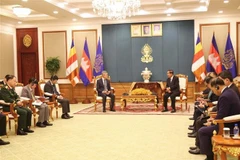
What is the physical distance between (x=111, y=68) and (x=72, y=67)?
1.55 metres

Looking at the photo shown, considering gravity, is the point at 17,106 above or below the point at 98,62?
below

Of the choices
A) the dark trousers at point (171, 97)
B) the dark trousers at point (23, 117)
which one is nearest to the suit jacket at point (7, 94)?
the dark trousers at point (23, 117)

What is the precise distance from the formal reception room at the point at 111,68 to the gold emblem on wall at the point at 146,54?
4cm

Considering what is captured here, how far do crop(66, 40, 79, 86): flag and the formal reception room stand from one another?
0.13 ft

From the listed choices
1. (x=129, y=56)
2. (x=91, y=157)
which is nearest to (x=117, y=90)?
(x=129, y=56)

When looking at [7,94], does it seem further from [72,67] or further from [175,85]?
[72,67]

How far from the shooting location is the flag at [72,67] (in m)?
Answer: 12.3

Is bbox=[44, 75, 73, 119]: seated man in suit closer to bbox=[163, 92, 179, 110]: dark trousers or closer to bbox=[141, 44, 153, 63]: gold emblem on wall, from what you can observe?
bbox=[163, 92, 179, 110]: dark trousers

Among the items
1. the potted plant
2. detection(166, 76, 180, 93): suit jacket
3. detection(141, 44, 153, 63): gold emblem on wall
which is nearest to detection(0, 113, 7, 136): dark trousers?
detection(166, 76, 180, 93): suit jacket

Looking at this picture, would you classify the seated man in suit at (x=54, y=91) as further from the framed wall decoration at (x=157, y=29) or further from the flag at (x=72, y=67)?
the framed wall decoration at (x=157, y=29)

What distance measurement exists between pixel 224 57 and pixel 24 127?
7.68 metres

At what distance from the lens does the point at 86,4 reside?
10.6 meters

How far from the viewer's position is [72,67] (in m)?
12.3

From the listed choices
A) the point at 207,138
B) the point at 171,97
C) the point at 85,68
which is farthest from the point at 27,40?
the point at 207,138
